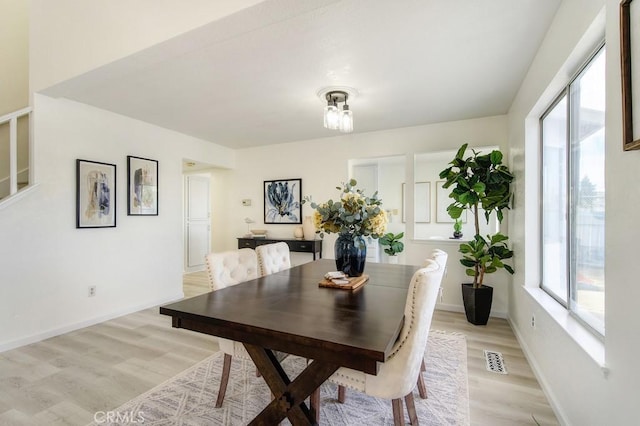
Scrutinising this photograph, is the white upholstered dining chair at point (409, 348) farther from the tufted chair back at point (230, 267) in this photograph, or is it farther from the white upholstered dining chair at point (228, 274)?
the tufted chair back at point (230, 267)

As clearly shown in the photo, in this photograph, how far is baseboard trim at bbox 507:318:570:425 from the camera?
1717 mm

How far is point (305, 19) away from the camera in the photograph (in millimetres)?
1831

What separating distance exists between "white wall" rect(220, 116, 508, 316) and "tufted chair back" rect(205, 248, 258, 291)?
2.45 metres

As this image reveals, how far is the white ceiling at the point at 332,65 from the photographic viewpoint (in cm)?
177

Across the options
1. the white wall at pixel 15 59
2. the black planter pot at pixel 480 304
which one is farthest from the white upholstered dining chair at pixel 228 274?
the white wall at pixel 15 59

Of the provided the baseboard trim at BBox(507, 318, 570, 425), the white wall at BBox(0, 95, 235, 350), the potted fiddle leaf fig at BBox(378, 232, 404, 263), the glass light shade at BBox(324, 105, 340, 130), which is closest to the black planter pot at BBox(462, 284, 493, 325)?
the baseboard trim at BBox(507, 318, 570, 425)

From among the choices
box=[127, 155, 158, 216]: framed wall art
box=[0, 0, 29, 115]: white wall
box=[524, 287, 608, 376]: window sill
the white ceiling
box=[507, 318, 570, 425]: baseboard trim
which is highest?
box=[0, 0, 29, 115]: white wall

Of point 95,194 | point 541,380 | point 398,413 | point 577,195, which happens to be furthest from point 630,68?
point 95,194

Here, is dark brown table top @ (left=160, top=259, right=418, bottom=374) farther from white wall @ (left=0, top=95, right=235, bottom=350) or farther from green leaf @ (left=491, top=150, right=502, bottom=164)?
white wall @ (left=0, top=95, right=235, bottom=350)

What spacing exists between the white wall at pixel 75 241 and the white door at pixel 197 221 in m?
1.99

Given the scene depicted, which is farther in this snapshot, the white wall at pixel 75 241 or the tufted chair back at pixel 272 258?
the white wall at pixel 75 241

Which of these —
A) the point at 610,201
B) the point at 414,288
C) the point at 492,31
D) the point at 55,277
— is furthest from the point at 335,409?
the point at 55,277

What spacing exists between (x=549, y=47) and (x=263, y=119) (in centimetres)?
292

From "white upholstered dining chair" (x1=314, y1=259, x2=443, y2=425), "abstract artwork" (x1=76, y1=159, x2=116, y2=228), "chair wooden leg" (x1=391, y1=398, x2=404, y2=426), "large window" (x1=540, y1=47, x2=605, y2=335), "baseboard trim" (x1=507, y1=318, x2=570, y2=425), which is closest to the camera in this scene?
"white upholstered dining chair" (x1=314, y1=259, x2=443, y2=425)
